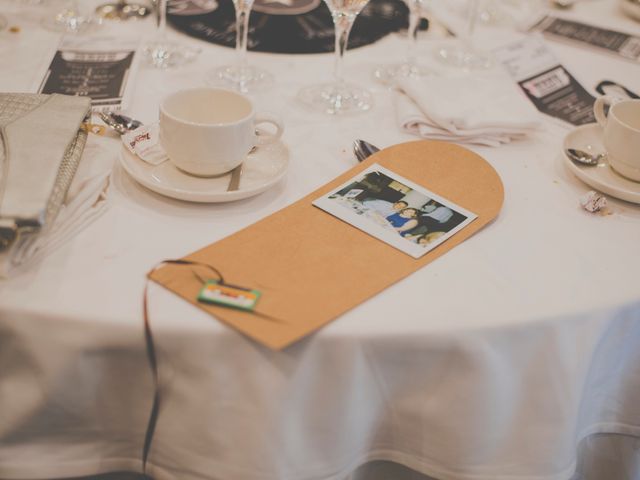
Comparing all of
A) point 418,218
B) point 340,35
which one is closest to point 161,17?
point 340,35

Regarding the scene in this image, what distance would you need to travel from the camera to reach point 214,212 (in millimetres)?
820

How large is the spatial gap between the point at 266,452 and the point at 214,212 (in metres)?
0.29

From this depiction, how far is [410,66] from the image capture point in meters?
1.27

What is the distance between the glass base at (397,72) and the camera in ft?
4.00

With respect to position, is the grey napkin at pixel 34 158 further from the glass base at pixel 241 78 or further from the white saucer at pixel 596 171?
the white saucer at pixel 596 171

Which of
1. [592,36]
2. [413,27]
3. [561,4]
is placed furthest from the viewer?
[561,4]

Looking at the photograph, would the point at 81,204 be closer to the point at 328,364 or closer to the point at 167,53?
the point at 328,364

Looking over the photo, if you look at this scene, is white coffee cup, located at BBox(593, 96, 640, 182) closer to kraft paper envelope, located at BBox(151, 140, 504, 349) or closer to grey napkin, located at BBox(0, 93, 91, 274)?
kraft paper envelope, located at BBox(151, 140, 504, 349)

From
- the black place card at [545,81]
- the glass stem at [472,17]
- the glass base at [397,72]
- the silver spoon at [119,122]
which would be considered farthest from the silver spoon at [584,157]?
the silver spoon at [119,122]

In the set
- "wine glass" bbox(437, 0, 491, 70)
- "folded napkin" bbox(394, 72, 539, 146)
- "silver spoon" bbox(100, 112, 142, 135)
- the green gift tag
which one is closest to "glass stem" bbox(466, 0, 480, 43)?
"wine glass" bbox(437, 0, 491, 70)

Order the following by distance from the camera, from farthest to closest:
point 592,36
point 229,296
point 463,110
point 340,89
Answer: point 592,36
point 340,89
point 463,110
point 229,296

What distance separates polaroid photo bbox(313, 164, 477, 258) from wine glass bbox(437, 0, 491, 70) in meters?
0.51

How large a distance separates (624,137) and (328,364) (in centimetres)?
53

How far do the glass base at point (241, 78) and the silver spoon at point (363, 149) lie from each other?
263 millimetres
